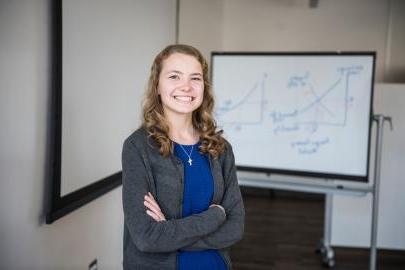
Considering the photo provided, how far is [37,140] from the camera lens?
1475 mm

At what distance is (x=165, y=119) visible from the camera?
1.43m

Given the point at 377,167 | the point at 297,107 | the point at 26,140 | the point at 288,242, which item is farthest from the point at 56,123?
the point at 288,242

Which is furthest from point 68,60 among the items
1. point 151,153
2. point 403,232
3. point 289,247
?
point 403,232

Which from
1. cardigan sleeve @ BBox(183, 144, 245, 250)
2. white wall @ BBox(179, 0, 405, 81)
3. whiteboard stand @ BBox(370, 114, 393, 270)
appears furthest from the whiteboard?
white wall @ BBox(179, 0, 405, 81)

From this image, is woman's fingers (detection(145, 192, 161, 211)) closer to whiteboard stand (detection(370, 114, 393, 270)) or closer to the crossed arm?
the crossed arm

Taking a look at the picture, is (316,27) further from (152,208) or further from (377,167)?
(152,208)

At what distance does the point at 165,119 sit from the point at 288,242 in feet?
9.31

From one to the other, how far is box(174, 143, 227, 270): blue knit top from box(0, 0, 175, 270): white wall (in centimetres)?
52

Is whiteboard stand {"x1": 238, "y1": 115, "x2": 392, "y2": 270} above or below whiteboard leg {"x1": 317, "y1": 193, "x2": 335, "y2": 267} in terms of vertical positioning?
above

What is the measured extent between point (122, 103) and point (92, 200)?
62 centimetres

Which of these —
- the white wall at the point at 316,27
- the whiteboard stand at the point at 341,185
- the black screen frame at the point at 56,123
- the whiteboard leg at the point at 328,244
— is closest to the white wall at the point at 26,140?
the black screen frame at the point at 56,123

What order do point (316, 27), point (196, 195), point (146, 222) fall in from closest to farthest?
point (146, 222) → point (196, 195) → point (316, 27)

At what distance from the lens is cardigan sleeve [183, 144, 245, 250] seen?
134 cm

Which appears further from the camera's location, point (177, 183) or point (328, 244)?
point (328, 244)
